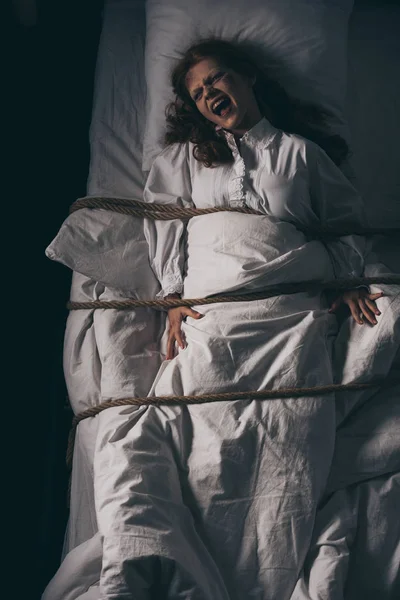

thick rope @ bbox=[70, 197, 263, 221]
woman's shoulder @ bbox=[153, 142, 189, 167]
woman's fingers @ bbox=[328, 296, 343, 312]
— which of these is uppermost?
woman's shoulder @ bbox=[153, 142, 189, 167]

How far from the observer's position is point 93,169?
1.77 metres

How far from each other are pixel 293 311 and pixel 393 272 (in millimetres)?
273

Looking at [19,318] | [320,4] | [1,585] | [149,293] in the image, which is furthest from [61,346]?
[320,4]

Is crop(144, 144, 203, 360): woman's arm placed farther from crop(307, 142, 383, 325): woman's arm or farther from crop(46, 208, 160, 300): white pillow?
crop(307, 142, 383, 325): woman's arm

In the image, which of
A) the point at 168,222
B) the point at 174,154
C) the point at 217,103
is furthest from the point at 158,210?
the point at 217,103

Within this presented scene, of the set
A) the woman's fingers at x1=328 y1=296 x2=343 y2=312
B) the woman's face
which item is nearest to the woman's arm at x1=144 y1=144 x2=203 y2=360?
the woman's face

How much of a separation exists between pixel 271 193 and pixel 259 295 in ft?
0.72

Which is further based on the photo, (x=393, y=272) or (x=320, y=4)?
(x=320, y=4)

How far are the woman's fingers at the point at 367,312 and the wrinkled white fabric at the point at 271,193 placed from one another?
0.07m

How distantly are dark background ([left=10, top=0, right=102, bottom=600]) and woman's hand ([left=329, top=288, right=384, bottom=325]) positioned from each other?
63cm

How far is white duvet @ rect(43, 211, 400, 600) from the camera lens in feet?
4.16

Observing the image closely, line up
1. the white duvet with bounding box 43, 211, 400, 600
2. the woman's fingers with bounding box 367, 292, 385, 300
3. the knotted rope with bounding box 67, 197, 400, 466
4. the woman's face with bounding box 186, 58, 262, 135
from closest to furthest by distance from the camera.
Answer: the white duvet with bounding box 43, 211, 400, 600 < the knotted rope with bounding box 67, 197, 400, 466 < the woman's fingers with bounding box 367, 292, 385, 300 < the woman's face with bounding box 186, 58, 262, 135

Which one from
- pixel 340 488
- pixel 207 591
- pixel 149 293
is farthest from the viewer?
pixel 149 293

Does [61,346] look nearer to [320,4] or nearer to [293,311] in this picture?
[293,311]
